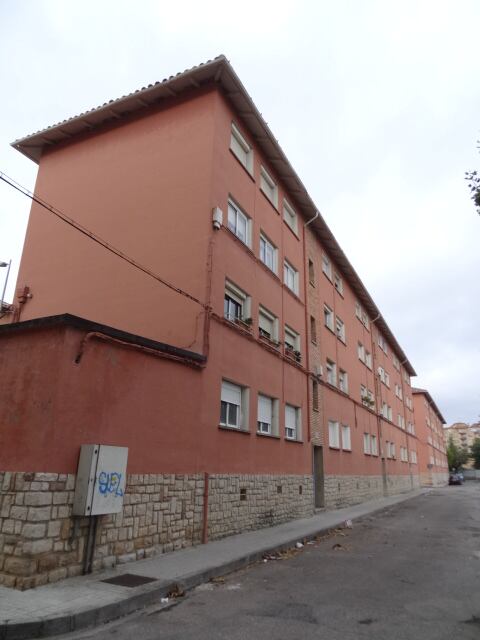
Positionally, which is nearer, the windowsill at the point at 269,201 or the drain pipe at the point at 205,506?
the drain pipe at the point at 205,506

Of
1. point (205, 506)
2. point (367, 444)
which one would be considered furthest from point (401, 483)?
point (205, 506)

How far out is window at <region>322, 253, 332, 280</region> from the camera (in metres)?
21.1

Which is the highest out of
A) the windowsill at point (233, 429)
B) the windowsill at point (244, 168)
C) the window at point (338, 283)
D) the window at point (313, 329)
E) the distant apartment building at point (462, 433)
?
the distant apartment building at point (462, 433)

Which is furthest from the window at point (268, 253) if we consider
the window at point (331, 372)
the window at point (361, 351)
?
the window at point (361, 351)

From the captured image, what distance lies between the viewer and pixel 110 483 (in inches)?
267

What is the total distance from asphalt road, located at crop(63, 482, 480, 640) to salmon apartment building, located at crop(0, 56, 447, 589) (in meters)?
1.69

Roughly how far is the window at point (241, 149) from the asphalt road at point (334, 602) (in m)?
10.4

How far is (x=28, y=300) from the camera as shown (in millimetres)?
13172

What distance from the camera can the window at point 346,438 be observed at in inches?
825

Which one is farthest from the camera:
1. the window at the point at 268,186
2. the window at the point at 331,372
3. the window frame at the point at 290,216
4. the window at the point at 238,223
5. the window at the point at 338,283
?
the window at the point at 338,283

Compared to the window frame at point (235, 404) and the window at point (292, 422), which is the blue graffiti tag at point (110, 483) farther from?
the window at point (292, 422)

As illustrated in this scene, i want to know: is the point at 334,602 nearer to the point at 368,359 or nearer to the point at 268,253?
the point at 268,253

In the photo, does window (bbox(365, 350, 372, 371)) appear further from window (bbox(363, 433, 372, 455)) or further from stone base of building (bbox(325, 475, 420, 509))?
stone base of building (bbox(325, 475, 420, 509))

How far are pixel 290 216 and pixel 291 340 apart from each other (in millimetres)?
4872
